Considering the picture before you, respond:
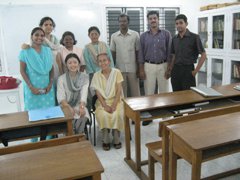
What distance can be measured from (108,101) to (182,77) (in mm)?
1107

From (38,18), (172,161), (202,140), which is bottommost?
(172,161)

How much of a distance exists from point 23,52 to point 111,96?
1.09 metres

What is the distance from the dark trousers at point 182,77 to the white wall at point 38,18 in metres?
1.69

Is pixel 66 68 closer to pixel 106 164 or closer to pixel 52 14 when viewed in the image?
pixel 106 164

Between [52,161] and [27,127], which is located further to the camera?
[27,127]

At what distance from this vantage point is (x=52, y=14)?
4.21m

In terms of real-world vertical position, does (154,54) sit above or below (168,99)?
above

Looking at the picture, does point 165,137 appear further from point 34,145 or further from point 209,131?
point 34,145

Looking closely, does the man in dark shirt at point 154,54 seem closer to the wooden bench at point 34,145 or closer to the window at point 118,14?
the window at point 118,14

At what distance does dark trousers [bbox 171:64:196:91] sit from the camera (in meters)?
3.34

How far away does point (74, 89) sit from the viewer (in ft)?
9.39

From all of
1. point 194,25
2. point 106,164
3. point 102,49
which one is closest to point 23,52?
point 102,49

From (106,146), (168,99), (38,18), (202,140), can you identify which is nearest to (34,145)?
(202,140)

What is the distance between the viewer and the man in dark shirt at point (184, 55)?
10.7 feet
